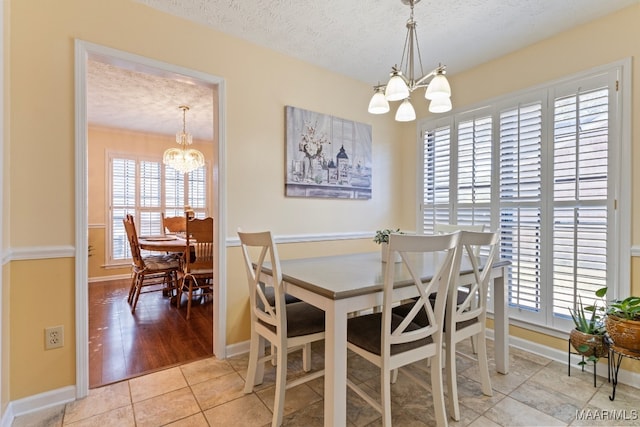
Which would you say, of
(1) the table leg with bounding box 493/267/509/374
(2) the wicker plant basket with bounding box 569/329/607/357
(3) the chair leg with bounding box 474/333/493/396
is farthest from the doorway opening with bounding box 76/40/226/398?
(2) the wicker plant basket with bounding box 569/329/607/357

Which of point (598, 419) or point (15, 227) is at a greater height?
point (15, 227)

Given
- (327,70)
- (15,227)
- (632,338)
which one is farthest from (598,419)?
(15,227)

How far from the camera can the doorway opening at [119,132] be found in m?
1.79

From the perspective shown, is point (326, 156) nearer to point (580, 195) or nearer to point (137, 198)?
point (580, 195)

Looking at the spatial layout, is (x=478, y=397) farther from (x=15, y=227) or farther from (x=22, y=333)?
(x=15, y=227)

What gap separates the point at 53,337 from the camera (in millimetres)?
1729

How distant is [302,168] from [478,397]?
6.85 feet

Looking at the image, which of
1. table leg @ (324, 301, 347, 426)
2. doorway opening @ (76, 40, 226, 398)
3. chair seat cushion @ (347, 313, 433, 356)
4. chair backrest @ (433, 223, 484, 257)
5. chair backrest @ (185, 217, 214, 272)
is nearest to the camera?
table leg @ (324, 301, 347, 426)

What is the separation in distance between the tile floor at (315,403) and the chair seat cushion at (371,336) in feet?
1.52

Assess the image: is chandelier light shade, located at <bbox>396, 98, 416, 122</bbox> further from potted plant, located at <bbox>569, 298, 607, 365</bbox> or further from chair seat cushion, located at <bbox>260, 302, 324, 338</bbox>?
potted plant, located at <bbox>569, 298, 607, 365</bbox>

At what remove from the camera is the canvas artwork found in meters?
2.67

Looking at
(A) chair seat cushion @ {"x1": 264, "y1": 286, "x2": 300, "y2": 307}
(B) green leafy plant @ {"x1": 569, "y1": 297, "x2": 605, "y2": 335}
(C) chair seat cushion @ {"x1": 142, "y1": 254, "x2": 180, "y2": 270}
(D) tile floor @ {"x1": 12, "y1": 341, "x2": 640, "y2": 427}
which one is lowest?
(D) tile floor @ {"x1": 12, "y1": 341, "x2": 640, "y2": 427}

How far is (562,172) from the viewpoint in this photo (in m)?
2.25

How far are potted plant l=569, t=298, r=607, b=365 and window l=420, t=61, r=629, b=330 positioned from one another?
0.48ft
